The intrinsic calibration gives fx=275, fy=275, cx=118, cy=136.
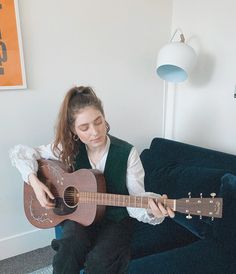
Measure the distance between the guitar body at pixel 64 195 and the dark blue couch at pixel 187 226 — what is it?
16 cm

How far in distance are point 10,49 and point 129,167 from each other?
1.00 m

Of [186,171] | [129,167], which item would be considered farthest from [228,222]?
[129,167]

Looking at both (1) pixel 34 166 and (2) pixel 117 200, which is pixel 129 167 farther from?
(1) pixel 34 166

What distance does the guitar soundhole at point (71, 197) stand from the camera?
4.45 ft

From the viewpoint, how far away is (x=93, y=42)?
191 centimetres

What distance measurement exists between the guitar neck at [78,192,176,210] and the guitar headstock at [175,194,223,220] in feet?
0.15

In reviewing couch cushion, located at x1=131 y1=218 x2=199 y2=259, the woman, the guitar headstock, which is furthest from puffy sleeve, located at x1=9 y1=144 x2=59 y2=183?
the guitar headstock

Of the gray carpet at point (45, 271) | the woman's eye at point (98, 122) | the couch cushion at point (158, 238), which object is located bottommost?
the gray carpet at point (45, 271)

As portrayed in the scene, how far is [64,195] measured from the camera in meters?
1.39

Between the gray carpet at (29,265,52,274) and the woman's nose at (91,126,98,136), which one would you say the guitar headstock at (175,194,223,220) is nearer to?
the woman's nose at (91,126,98,136)

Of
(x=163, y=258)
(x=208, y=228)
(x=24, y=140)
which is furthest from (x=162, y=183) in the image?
(x=24, y=140)

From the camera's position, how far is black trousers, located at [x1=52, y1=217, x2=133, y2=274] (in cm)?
118

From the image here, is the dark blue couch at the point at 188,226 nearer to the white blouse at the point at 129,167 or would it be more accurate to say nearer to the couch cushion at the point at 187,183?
the couch cushion at the point at 187,183

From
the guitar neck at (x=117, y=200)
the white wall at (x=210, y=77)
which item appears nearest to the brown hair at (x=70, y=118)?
the guitar neck at (x=117, y=200)
